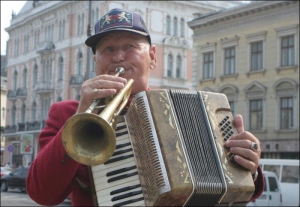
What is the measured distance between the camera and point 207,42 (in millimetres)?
32844

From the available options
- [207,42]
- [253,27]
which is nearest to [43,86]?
[207,42]

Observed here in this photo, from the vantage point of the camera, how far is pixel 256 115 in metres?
29.7

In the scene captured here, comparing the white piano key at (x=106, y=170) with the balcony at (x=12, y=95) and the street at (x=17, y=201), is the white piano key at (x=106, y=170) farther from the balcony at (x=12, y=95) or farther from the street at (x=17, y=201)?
the balcony at (x=12, y=95)

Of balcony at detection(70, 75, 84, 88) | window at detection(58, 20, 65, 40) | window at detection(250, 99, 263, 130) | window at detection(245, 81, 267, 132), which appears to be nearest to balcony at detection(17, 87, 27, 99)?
window at detection(58, 20, 65, 40)

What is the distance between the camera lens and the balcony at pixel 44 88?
49.8m

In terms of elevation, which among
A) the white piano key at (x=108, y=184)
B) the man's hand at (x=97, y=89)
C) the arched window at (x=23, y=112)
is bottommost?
the arched window at (x=23, y=112)

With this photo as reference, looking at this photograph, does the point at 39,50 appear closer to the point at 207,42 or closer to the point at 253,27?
the point at 207,42

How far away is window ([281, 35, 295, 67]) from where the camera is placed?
2795 cm

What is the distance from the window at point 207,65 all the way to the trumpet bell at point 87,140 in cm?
3063

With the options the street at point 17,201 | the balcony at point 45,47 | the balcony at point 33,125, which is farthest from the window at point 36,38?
the street at point 17,201

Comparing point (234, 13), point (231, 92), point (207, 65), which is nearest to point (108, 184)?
point (231, 92)

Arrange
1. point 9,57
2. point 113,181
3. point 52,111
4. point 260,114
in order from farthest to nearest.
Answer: point 9,57
point 260,114
point 52,111
point 113,181

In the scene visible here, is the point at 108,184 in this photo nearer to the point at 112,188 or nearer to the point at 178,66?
the point at 112,188

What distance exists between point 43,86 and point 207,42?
71.5ft
